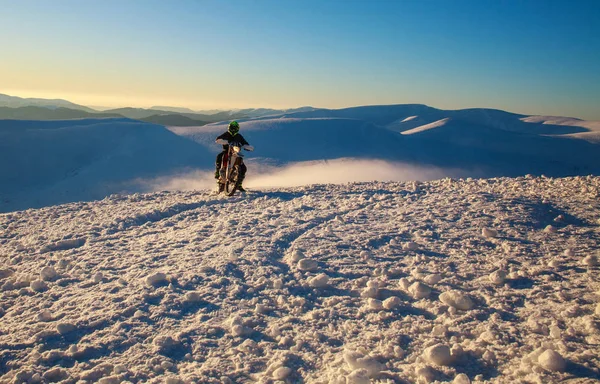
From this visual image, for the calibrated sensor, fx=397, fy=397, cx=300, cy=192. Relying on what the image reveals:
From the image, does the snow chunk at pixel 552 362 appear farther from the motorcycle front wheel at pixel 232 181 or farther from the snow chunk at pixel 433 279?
the motorcycle front wheel at pixel 232 181

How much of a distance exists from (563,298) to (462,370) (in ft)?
4.60

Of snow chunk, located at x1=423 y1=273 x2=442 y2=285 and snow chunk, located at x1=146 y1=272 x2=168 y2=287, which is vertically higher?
snow chunk, located at x1=423 y1=273 x2=442 y2=285

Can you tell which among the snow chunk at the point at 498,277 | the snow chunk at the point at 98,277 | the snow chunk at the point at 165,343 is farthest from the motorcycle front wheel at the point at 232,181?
the snow chunk at the point at 498,277

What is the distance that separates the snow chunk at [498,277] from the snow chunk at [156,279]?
10.5 feet

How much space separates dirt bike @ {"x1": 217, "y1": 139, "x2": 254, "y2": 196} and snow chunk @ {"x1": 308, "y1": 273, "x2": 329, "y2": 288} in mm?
5077

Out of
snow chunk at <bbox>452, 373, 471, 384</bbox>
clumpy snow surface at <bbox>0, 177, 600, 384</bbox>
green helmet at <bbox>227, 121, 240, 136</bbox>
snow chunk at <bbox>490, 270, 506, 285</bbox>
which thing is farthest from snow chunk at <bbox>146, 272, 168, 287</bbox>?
green helmet at <bbox>227, 121, 240, 136</bbox>

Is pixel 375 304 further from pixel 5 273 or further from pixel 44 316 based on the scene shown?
pixel 5 273

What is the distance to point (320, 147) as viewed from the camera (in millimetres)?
31000

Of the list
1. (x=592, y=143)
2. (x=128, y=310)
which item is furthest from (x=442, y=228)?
(x=592, y=143)

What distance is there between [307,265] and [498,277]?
73.5 inches

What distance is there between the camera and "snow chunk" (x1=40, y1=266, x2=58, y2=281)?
14.2 ft

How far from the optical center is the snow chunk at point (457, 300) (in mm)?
3305

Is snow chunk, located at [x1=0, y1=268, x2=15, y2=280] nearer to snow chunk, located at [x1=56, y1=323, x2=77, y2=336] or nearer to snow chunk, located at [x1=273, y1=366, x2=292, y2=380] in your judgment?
snow chunk, located at [x1=56, y1=323, x2=77, y2=336]

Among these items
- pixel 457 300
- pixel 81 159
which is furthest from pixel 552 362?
pixel 81 159
